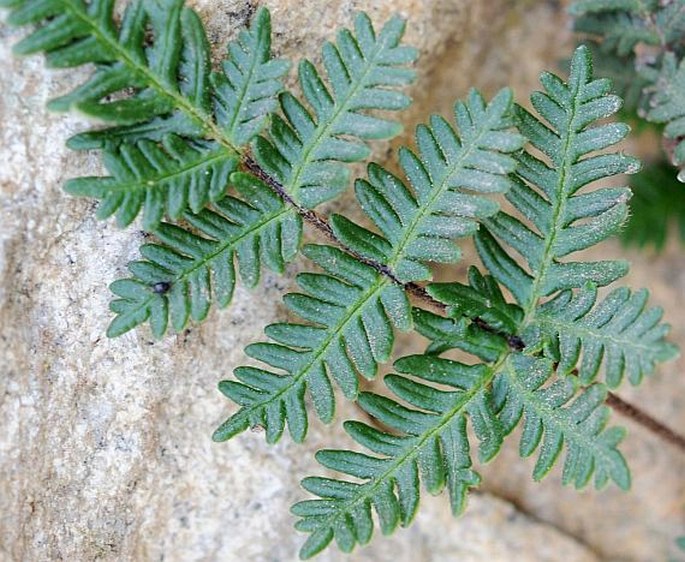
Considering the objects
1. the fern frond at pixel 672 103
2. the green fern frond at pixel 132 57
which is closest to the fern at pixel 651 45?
the fern frond at pixel 672 103

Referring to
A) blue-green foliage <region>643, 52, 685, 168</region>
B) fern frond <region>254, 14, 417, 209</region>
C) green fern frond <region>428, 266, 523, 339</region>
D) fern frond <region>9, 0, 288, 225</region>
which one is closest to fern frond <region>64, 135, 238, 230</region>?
fern frond <region>9, 0, 288, 225</region>

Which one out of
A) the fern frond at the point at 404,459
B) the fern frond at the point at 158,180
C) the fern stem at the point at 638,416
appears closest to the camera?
the fern frond at the point at 158,180

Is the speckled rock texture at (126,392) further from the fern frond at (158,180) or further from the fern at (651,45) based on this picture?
the fern at (651,45)

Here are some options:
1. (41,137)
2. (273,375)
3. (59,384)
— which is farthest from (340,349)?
(41,137)

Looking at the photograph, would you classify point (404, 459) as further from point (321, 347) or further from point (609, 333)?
point (609, 333)

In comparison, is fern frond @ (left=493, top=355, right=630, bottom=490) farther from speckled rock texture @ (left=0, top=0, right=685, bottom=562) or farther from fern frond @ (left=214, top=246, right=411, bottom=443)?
speckled rock texture @ (left=0, top=0, right=685, bottom=562)

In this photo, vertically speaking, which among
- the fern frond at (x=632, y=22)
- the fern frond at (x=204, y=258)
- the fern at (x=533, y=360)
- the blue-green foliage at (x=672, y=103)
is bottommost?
the fern at (x=533, y=360)
